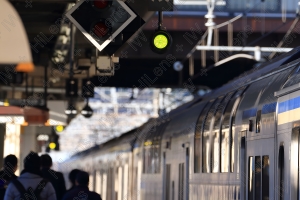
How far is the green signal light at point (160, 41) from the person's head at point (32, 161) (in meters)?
1.95

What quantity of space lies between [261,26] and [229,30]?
94 cm

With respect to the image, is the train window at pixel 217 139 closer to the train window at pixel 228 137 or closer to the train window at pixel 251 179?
the train window at pixel 228 137

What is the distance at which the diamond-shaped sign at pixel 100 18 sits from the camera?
10.4m

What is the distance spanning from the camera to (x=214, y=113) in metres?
12.2

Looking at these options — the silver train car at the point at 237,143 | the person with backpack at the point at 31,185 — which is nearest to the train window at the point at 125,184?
the silver train car at the point at 237,143

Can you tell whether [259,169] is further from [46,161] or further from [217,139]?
[46,161]

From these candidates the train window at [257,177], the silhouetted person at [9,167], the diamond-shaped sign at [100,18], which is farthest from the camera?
the silhouetted person at [9,167]

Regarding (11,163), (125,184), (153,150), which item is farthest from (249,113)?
(125,184)

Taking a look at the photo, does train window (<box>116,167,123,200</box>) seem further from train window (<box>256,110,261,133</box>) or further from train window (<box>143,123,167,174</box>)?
train window (<box>256,110,261,133</box>)

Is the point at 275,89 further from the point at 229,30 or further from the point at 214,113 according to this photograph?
the point at 229,30

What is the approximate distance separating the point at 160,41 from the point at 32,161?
2.10 meters

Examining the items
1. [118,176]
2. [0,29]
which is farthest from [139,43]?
[0,29]

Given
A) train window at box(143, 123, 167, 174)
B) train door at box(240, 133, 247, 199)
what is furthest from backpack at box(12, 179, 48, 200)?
train window at box(143, 123, 167, 174)

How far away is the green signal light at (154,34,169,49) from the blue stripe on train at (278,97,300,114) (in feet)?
10.0
